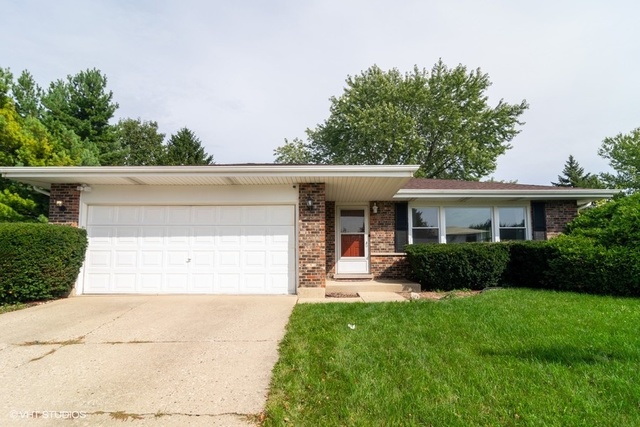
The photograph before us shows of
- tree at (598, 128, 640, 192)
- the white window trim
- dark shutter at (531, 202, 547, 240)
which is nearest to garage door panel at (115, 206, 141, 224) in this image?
the white window trim

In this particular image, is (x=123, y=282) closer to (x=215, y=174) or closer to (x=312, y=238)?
(x=215, y=174)

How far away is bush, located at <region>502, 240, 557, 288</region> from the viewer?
769cm

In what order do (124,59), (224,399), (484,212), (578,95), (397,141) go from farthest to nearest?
(397,141) < (578,95) < (484,212) < (124,59) < (224,399)

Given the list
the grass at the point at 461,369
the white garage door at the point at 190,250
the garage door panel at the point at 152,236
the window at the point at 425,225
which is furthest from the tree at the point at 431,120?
the grass at the point at 461,369

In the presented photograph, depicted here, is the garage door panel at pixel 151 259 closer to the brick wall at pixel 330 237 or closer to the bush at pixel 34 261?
the bush at pixel 34 261

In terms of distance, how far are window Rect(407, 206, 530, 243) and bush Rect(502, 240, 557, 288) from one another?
1.48m

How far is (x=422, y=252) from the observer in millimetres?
8180

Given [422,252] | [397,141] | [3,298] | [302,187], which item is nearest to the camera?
[3,298]

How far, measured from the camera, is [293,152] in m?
30.7

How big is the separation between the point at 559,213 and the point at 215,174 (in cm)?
991

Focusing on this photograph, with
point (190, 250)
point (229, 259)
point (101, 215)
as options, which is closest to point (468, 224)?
point (229, 259)

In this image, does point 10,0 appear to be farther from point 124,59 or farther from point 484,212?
point 484,212

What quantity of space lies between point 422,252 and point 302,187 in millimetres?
3381

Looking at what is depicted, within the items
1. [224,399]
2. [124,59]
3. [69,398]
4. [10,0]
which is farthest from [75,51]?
[224,399]
